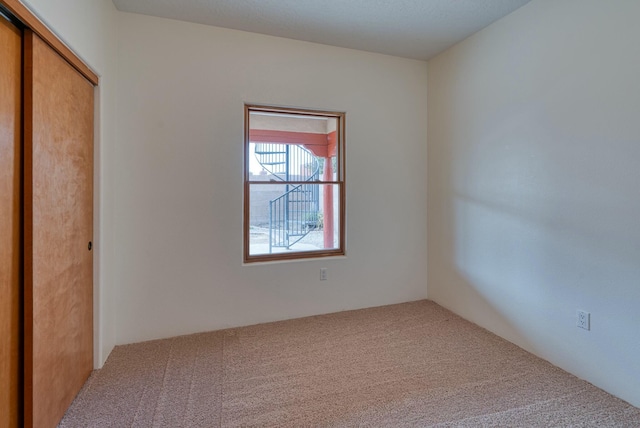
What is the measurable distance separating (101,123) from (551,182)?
3254 millimetres

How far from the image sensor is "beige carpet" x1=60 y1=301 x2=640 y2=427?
1.74 m

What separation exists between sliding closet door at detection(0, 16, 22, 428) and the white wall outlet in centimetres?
321

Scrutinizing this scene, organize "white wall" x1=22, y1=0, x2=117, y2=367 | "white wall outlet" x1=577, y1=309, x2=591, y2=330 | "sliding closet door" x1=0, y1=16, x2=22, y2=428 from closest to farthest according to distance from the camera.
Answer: "sliding closet door" x1=0, y1=16, x2=22, y2=428
"white wall" x1=22, y1=0, x2=117, y2=367
"white wall outlet" x1=577, y1=309, x2=591, y2=330

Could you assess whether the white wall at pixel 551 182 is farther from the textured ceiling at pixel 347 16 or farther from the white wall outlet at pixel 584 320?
the textured ceiling at pixel 347 16

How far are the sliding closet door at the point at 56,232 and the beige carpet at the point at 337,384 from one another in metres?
0.29

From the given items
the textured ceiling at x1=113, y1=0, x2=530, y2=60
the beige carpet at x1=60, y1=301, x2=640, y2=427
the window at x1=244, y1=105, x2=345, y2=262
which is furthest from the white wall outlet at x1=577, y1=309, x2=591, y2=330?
the textured ceiling at x1=113, y1=0, x2=530, y2=60

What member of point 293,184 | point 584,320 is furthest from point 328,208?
point 584,320

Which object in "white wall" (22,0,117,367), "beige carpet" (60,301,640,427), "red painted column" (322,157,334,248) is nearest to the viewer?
"beige carpet" (60,301,640,427)

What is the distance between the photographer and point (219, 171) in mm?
2812

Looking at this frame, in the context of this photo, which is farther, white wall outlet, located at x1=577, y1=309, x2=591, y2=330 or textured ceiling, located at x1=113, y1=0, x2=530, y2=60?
textured ceiling, located at x1=113, y1=0, x2=530, y2=60

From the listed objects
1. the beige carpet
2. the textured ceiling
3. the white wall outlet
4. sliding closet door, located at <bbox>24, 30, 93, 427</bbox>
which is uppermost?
the textured ceiling

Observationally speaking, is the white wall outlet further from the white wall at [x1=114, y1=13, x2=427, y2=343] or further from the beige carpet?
the white wall at [x1=114, y1=13, x2=427, y2=343]

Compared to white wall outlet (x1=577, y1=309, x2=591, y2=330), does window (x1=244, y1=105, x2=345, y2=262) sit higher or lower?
higher

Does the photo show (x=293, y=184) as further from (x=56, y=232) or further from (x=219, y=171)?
(x=56, y=232)
